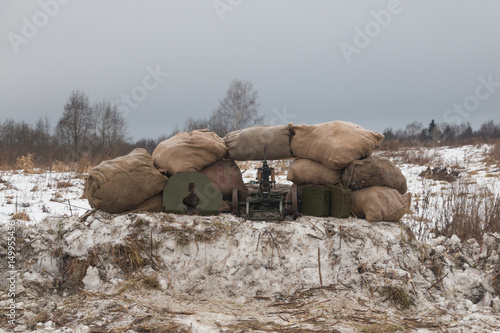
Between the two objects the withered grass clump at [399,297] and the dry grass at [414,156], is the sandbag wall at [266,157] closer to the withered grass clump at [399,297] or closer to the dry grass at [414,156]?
the withered grass clump at [399,297]

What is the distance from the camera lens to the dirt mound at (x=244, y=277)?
9.59ft

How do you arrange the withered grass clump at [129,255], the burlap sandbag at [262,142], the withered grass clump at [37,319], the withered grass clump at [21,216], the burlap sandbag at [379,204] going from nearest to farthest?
the withered grass clump at [37,319] < the withered grass clump at [129,255] < the burlap sandbag at [379,204] < the burlap sandbag at [262,142] < the withered grass clump at [21,216]

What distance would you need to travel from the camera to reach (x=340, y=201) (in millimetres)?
4414

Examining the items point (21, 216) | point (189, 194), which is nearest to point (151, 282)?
point (189, 194)

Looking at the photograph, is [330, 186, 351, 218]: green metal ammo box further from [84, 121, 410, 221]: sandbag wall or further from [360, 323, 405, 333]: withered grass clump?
[360, 323, 405, 333]: withered grass clump

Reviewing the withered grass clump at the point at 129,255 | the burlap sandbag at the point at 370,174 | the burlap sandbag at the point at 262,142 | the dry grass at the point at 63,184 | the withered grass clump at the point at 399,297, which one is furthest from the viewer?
the dry grass at the point at 63,184

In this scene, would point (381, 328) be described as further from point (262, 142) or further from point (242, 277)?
point (262, 142)

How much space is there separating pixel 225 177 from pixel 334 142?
152 cm

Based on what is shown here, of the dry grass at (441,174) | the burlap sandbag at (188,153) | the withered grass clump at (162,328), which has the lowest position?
the withered grass clump at (162,328)

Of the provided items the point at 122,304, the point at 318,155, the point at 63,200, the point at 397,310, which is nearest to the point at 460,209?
the point at 318,155

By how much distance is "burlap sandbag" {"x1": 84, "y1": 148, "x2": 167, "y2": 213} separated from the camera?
14.0ft

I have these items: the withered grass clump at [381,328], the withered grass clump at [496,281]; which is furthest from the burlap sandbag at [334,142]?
the withered grass clump at [381,328]

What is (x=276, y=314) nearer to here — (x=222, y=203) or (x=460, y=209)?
(x=222, y=203)

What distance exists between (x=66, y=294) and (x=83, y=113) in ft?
89.3
